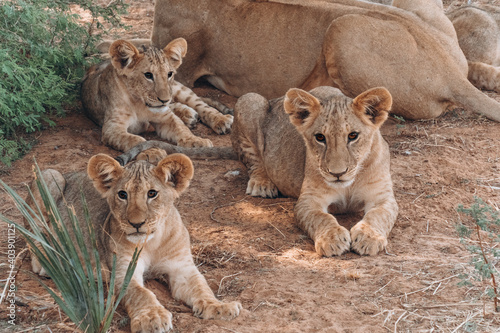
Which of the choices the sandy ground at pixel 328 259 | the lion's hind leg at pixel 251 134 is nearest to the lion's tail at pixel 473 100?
the sandy ground at pixel 328 259

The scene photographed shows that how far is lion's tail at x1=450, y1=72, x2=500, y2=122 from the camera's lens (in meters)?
6.32

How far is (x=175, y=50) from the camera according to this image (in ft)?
20.2

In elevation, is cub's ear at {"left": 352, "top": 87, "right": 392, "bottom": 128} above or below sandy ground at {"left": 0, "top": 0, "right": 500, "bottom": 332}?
above

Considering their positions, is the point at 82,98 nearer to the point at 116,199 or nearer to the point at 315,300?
the point at 116,199


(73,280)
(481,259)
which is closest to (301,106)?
(481,259)

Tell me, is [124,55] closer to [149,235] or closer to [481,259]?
[149,235]

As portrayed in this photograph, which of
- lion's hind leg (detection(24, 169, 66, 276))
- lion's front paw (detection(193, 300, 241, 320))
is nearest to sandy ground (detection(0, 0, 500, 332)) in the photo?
lion's front paw (detection(193, 300, 241, 320))

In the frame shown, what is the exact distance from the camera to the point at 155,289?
12.5ft

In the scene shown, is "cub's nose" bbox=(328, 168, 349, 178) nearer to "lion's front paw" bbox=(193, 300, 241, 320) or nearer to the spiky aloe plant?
"lion's front paw" bbox=(193, 300, 241, 320)

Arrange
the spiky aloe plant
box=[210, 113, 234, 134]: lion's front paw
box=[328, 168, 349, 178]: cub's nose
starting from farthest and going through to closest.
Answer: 1. box=[210, 113, 234, 134]: lion's front paw
2. box=[328, 168, 349, 178]: cub's nose
3. the spiky aloe plant

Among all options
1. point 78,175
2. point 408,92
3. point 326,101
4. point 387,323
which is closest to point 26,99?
point 78,175

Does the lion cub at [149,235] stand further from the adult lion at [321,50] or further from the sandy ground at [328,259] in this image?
the adult lion at [321,50]

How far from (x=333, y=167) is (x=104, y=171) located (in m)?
1.38

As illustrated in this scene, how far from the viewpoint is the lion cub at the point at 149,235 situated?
133 inches
